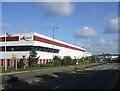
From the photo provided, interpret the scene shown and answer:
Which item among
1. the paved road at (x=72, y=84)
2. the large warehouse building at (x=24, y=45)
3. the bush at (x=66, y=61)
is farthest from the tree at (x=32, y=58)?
the paved road at (x=72, y=84)

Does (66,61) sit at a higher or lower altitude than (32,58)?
lower

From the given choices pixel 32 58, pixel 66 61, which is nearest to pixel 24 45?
pixel 32 58

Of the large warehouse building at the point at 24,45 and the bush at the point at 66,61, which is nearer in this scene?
the large warehouse building at the point at 24,45

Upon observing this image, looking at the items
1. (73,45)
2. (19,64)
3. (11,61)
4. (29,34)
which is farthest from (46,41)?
(73,45)

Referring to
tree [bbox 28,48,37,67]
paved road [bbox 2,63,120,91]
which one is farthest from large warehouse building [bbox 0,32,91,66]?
paved road [bbox 2,63,120,91]

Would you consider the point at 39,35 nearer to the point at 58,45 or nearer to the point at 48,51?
the point at 48,51

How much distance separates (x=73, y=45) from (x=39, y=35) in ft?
182

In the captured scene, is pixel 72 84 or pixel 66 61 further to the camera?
pixel 66 61

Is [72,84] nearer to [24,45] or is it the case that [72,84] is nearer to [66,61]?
[24,45]

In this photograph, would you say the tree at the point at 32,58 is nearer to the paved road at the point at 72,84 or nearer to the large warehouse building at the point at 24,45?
the large warehouse building at the point at 24,45

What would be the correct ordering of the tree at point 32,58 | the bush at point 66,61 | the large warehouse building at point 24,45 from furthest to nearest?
1. the bush at point 66,61
2. the large warehouse building at point 24,45
3. the tree at point 32,58

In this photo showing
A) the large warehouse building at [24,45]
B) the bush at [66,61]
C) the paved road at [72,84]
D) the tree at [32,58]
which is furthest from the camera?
the bush at [66,61]

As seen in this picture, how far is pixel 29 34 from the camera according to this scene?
96.0 meters

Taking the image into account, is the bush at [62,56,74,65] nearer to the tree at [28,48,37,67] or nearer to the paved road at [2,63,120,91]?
the tree at [28,48,37,67]
